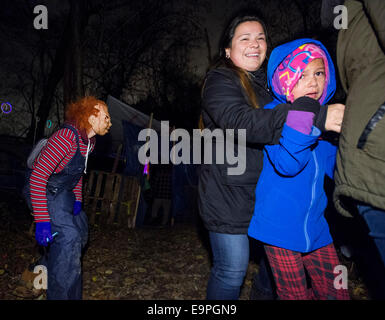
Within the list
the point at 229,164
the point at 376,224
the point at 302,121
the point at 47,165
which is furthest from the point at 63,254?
the point at 376,224

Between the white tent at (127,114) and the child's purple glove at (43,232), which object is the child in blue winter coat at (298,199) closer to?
the child's purple glove at (43,232)

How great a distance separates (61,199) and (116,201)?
539 cm

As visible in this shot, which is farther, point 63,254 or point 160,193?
point 160,193

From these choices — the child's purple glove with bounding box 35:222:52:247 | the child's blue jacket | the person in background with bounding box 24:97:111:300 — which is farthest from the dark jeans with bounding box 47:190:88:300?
the child's blue jacket

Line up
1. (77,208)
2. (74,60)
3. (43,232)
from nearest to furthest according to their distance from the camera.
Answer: (43,232), (77,208), (74,60)

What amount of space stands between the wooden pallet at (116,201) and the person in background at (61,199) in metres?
5.08

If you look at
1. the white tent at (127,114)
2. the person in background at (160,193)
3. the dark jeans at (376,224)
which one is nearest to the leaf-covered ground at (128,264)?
the person in background at (160,193)

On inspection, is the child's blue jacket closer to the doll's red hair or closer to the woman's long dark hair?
the woman's long dark hair

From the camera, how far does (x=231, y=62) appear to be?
1.99 metres

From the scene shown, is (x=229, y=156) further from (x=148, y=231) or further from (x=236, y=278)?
(x=148, y=231)

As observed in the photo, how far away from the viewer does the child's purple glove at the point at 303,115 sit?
4.56ft

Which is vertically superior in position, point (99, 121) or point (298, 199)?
point (99, 121)

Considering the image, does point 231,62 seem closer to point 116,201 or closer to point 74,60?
point 116,201

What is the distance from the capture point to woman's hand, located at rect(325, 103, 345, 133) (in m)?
1.38
